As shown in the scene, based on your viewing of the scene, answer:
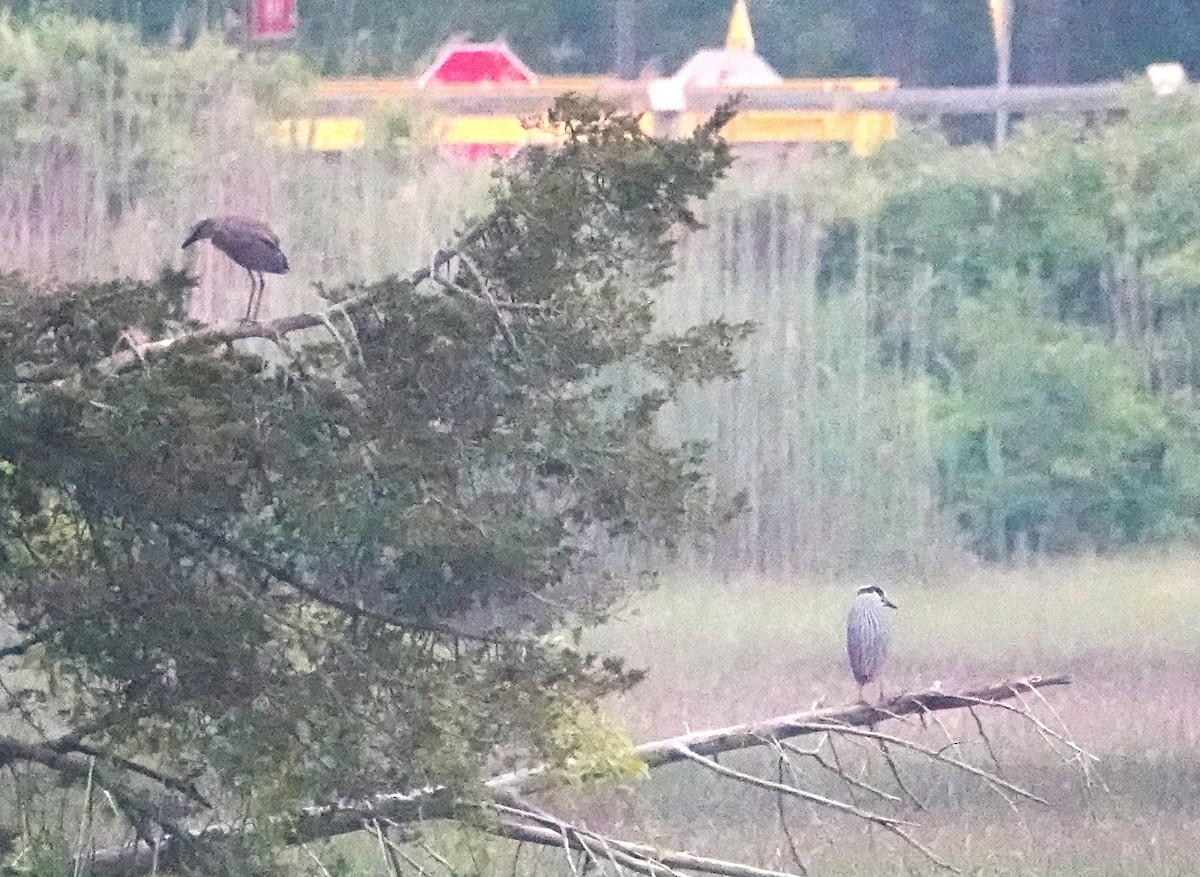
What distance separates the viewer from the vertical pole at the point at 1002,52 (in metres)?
4.89

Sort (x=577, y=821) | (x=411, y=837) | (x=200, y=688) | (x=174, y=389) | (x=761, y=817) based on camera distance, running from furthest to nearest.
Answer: (x=761, y=817) → (x=577, y=821) → (x=411, y=837) → (x=200, y=688) → (x=174, y=389)

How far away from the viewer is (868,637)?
12.5ft

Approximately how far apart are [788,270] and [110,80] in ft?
6.32

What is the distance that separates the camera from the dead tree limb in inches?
86.7

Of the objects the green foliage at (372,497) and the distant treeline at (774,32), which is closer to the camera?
the green foliage at (372,497)

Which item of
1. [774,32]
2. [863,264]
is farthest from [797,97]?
[863,264]

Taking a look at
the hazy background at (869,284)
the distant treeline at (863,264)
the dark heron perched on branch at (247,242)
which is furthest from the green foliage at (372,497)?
the distant treeline at (863,264)

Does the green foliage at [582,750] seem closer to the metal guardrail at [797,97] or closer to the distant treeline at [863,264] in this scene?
the distant treeline at [863,264]

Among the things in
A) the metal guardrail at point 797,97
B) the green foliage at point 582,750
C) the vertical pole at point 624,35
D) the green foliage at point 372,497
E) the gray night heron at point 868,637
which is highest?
the vertical pole at point 624,35

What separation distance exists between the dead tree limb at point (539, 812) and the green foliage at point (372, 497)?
0.29 feet

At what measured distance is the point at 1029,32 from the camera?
4957mm

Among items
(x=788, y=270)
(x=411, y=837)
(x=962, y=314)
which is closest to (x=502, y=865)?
(x=411, y=837)

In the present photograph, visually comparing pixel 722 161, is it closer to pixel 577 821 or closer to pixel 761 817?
pixel 577 821

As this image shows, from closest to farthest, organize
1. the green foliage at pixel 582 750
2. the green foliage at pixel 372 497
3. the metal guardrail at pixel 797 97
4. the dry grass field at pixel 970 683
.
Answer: the green foliage at pixel 372 497 → the green foliage at pixel 582 750 → the dry grass field at pixel 970 683 → the metal guardrail at pixel 797 97
